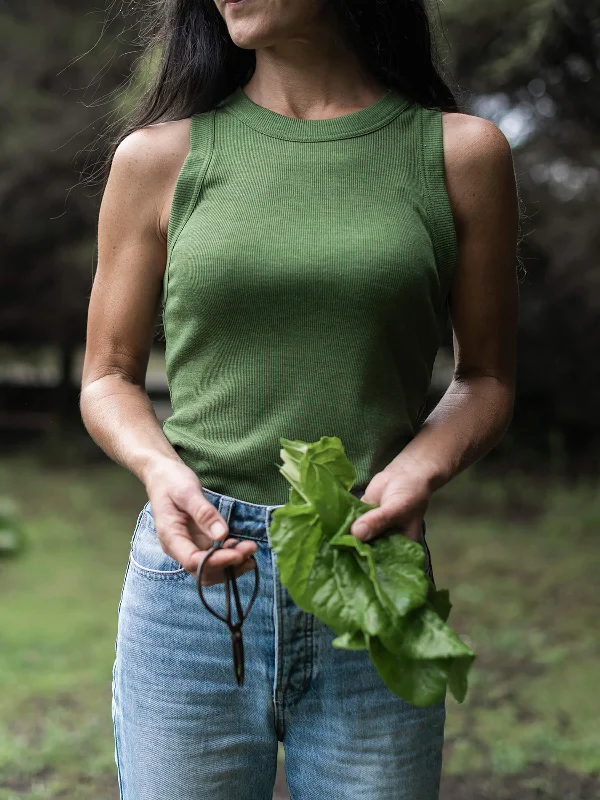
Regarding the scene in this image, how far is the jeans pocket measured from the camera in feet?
5.32

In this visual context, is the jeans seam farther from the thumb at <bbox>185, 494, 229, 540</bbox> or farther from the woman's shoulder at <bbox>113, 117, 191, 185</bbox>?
the woman's shoulder at <bbox>113, 117, 191, 185</bbox>

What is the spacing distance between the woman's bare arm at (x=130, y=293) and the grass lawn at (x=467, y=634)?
3.14 m

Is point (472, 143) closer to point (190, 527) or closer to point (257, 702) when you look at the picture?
point (190, 527)

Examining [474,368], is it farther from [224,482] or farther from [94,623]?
[94,623]

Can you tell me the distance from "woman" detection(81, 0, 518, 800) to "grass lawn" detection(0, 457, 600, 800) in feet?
10.2

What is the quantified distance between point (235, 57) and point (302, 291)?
0.59 meters

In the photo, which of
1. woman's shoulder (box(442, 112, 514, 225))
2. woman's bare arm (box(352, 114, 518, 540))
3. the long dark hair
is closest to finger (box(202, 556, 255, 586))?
woman's bare arm (box(352, 114, 518, 540))

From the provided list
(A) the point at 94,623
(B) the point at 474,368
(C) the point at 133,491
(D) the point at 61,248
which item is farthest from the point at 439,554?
(B) the point at 474,368

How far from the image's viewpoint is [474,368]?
1.89 meters

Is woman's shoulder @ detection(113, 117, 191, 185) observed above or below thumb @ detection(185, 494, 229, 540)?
above

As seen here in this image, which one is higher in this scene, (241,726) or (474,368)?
(474,368)

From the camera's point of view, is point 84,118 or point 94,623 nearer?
point 94,623

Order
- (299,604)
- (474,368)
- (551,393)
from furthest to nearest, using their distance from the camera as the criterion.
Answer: (551,393) < (474,368) < (299,604)

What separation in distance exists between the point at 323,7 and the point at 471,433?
0.82 meters
